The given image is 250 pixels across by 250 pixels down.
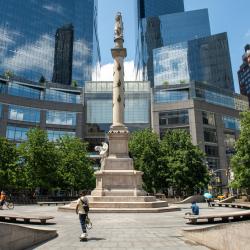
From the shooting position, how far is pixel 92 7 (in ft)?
462

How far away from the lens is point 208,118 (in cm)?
8638

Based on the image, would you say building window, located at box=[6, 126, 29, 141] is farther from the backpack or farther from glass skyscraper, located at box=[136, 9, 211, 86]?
glass skyscraper, located at box=[136, 9, 211, 86]

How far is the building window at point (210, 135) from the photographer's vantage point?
84669 millimetres

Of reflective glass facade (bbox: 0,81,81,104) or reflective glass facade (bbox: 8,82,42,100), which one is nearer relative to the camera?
reflective glass facade (bbox: 0,81,81,104)

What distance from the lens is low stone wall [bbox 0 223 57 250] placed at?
7.54 metres

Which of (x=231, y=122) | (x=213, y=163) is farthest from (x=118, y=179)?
(x=231, y=122)

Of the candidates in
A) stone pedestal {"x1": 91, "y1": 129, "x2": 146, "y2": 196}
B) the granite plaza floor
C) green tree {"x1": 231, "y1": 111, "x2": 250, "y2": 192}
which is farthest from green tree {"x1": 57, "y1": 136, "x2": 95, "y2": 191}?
the granite plaza floor

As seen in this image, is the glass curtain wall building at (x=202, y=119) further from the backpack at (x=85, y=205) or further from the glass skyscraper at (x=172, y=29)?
the backpack at (x=85, y=205)

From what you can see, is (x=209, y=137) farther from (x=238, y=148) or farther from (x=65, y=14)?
(x=65, y=14)

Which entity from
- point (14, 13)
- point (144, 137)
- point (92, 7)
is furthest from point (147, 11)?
point (144, 137)

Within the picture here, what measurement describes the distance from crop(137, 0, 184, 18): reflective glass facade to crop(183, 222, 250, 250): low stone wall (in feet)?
593

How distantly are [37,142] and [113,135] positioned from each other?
20.2 meters

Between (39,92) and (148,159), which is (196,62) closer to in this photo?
(39,92)

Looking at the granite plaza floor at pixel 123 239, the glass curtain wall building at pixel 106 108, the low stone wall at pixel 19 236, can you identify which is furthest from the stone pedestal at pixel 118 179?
the glass curtain wall building at pixel 106 108
